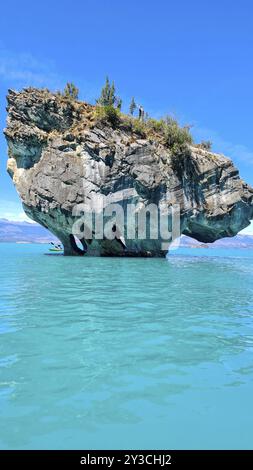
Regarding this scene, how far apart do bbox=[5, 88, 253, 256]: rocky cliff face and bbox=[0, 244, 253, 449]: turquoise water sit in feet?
88.8

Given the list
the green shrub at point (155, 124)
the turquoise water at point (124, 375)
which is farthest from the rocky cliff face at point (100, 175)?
the turquoise water at point (124, 375)

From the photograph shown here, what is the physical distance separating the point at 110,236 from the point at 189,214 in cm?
955

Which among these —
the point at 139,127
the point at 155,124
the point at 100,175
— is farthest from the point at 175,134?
the point at 100,175

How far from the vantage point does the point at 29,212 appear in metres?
42.6

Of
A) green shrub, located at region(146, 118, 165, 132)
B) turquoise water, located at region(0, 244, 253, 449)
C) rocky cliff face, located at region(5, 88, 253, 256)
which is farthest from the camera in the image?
green shrub, located at region(146, 118, 165, 132)

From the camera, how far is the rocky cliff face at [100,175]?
3891cm

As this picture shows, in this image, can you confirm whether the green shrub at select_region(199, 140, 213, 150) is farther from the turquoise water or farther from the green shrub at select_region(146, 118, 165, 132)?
the turquoise water

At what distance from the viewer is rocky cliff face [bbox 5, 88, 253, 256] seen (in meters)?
38.9

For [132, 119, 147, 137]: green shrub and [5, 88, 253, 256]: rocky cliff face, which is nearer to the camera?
[5, 88, 253, 256]: rocky cliff face

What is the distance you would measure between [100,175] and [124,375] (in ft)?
111

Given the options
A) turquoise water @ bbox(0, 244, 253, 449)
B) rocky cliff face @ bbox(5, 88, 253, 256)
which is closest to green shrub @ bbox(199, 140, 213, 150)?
rocky cliff face @ bbox(5, 88, 253, 256)

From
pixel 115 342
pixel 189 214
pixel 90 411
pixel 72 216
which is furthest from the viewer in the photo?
pixel 189 214

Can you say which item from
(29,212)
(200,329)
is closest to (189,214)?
(29,212)
